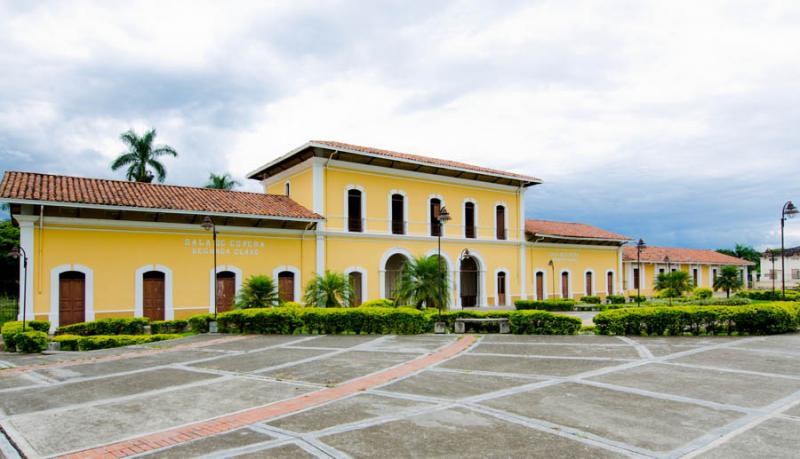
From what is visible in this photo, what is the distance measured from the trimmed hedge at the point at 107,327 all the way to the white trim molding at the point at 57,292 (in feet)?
2.59

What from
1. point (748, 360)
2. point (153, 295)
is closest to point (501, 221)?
point (153, 295)

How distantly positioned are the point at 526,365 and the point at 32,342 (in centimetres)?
1231

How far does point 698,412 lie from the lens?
6.58 meters

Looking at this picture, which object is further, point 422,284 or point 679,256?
point 679,256

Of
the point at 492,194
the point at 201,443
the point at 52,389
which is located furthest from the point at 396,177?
the point at 201,443

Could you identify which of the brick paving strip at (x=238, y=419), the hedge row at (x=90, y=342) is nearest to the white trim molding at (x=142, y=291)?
the hedge row at (x=90, y=342)

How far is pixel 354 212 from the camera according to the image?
24406mm

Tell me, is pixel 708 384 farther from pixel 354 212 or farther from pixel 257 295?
pixel 354 212

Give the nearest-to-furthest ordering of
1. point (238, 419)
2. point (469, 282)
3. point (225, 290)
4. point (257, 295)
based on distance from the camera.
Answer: point (238, 419) → point (257, 295) → point (225, 290) → point (469, 282)

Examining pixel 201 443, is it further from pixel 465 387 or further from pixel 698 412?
pixel 698 412

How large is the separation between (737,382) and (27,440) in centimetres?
964

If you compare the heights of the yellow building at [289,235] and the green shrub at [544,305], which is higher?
the yellow building at [289,235]

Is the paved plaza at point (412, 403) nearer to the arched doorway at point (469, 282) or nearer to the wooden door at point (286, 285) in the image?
the wooden door at point (286, 285)

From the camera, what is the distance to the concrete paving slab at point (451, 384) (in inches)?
302
